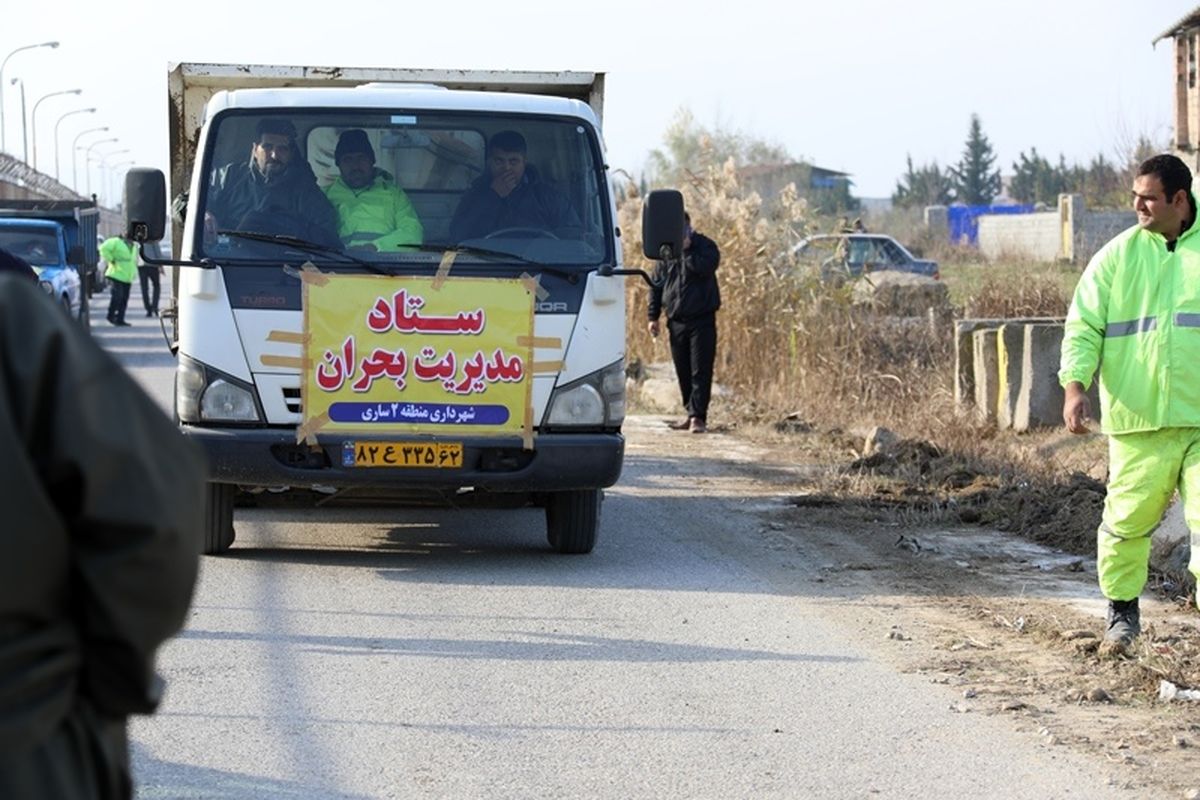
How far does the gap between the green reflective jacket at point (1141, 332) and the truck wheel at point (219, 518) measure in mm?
4214

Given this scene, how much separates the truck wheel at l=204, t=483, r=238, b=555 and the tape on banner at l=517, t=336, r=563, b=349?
160cm

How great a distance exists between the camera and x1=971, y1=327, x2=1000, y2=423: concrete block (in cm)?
1455

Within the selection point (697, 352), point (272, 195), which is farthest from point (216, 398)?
point (697, 352)

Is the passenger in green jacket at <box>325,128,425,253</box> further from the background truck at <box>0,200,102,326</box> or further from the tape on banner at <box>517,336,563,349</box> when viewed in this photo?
the background truck at <box>0,200,102,326</box>

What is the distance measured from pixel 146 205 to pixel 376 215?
1.11m

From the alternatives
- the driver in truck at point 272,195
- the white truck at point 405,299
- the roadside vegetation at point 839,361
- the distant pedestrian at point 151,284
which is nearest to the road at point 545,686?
the white truck at point 405,299

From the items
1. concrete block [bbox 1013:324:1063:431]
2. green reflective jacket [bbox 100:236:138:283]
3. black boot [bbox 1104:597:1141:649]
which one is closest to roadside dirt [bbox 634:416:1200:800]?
black boot [bbox 1104:597:1141:649]

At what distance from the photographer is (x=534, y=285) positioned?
8.72 metres

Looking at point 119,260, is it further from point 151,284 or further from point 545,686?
point 545,686

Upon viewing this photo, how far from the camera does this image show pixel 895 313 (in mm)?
17859

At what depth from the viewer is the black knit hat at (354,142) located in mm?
9094

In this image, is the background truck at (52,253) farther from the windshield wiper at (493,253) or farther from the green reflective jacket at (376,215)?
the windshield wiper at (493,253)

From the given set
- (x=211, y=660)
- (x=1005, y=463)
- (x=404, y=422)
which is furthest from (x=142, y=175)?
(x=1005, y=463)

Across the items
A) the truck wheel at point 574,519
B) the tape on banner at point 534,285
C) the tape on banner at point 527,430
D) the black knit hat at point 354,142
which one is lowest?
the truck wheel at point 574,519
